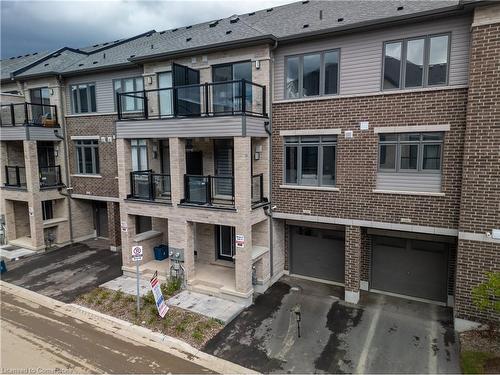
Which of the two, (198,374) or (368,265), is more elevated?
(368,265)

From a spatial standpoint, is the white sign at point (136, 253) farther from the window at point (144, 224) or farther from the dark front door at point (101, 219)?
the dark front door at point (101, 219)

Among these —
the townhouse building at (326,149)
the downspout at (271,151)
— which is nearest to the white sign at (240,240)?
the townhouse building at (326,149)

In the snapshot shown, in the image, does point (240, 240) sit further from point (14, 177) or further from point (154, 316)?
point (14, 177)

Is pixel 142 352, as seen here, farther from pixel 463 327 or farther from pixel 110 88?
pixel 110 88

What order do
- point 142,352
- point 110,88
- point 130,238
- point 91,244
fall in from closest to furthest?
point 142,352, point 130,238, point 110,88, point 91,244

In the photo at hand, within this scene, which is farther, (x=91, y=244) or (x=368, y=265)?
(x=91, y=244)

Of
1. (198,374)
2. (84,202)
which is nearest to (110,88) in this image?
(84,202)

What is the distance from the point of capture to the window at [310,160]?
10.9 m

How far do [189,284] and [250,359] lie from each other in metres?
4.15

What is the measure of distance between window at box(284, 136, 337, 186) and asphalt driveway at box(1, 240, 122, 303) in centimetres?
794

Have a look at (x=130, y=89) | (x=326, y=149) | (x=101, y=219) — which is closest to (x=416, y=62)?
(x=326, y=149)

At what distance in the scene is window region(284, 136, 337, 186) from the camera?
10.9 meters

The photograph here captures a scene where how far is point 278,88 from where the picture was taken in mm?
11391

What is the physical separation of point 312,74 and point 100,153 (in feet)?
35.0
